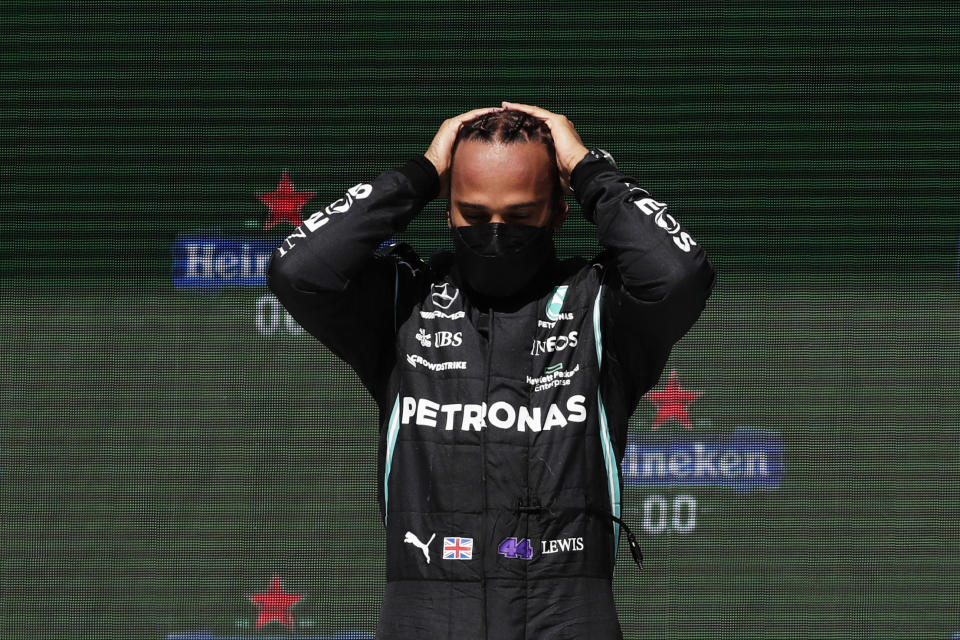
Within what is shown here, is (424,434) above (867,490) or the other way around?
above

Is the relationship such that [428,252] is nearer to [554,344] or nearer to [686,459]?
[686,459]

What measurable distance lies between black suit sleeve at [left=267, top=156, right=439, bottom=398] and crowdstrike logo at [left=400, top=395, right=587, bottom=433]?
20 centimetres

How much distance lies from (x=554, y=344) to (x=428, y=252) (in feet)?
9.49

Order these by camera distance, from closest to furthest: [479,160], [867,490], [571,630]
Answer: [571,630] → [479,160] → [867,490]

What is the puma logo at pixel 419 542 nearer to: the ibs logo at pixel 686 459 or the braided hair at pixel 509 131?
the braided hair at pixel 509 131

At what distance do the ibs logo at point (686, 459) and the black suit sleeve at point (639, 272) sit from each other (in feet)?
8.89

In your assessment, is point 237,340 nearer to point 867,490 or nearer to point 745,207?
point 745,207

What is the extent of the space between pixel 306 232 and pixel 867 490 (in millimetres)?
3410

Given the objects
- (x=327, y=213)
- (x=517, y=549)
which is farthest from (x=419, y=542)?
(x=327, y=213)

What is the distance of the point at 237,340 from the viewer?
562 centimetres

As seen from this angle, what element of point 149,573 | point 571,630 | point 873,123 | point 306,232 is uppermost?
point 873,123

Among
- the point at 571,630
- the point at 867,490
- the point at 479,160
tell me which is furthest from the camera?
the point at 867,490

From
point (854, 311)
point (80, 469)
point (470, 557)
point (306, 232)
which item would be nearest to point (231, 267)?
point (80, 469)

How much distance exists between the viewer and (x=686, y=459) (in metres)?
5.48
